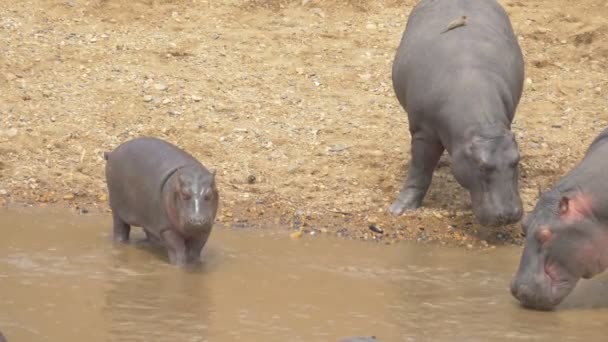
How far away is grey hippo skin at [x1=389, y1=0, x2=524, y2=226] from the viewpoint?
9.52 m

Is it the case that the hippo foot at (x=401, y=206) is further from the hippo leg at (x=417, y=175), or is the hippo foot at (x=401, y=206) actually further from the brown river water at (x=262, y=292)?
the brown river water at (x=262, y=292)

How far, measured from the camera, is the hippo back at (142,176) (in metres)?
8.95

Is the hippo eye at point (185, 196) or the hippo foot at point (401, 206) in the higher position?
the hippo eye at point (185, 196)

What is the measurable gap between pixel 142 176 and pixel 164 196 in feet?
1.06

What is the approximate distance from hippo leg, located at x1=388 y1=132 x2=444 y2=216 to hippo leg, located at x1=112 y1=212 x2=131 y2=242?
2101mm

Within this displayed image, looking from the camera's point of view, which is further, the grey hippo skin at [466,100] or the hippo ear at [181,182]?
the grey hippo skin at [466,100]

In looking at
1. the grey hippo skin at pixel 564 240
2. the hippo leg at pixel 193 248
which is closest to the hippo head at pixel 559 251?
the grey hippo skin at pixel 564 240

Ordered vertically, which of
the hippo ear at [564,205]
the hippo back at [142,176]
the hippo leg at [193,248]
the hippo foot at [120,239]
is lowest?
the hippo foot at [120,239]

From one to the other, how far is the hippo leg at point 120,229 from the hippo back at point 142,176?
7 cm

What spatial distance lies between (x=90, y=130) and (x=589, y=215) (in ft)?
16.3

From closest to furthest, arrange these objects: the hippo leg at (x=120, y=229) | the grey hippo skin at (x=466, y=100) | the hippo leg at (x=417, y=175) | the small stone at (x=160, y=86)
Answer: the hippo leg at (x=120, y=229) < the grey hippo skin at (x=466, y=100) < the hippo leg at (x=417, y=175) < the small stone at (x=160, y=86)

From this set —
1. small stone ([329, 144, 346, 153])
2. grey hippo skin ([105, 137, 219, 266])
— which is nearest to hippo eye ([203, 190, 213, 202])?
grey hippo skin ([105, 137, 219, 266])

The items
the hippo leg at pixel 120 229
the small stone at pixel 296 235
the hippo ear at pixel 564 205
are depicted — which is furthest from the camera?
the small stone at pixel 296 235

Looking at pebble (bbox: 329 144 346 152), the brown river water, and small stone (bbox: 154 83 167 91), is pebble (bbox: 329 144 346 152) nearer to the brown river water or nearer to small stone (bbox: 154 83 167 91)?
the brown river water
